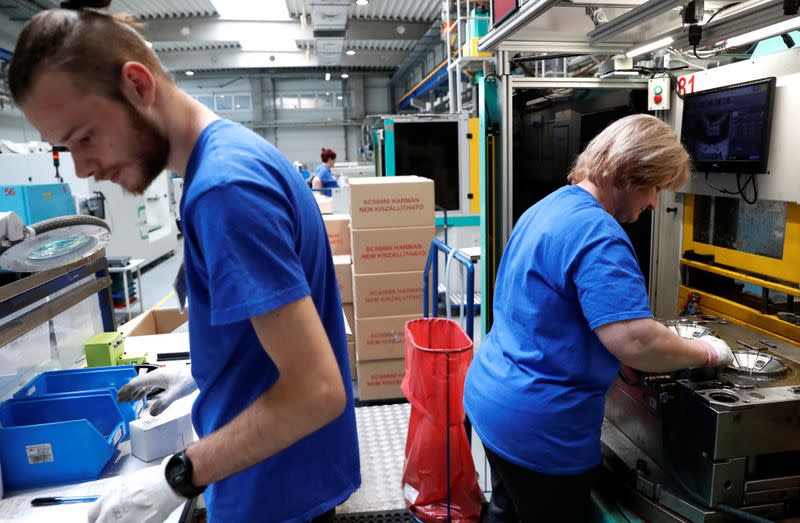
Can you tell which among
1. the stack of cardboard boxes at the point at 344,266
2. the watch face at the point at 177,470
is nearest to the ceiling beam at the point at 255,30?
the stack of cardboard boxes at the point at 344,266

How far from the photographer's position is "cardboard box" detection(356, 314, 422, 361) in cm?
333

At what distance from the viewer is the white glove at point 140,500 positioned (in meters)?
0.83

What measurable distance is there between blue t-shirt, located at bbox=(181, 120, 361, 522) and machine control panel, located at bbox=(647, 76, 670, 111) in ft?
6.90

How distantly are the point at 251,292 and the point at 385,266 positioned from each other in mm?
2628

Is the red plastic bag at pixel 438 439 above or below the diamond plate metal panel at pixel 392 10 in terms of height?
below

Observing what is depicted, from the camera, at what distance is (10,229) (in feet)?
4.69

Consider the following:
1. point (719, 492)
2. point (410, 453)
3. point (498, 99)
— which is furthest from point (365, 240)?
point (719, 492)

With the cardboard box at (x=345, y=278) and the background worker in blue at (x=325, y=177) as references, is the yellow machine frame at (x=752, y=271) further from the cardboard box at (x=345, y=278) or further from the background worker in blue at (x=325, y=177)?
the background worker in blue at (x=325, y=177)

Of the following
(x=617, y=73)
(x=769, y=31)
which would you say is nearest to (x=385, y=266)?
(x=617, y=73)

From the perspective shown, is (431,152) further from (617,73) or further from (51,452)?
(51,452)

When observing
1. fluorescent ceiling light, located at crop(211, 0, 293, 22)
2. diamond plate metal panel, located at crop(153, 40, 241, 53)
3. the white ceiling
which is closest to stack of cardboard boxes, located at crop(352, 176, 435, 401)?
the white ceiling

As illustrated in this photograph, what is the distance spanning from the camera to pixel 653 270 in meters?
→ 2.70

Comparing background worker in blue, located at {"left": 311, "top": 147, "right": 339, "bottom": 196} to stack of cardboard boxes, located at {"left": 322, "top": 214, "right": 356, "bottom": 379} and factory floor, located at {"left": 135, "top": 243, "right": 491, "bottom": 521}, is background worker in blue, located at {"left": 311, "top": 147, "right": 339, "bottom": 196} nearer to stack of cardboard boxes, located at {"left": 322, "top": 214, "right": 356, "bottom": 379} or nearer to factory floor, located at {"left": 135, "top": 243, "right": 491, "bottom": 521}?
stack of cardboard boxes, located at {"left": 322, "top": 214, "right": 356, "bottom": 379}

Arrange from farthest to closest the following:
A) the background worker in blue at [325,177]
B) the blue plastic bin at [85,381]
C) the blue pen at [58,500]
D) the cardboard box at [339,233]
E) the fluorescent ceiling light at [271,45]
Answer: the fluorescent ceiling light at [271,45] < the background worker in blue at [325,177] < the cardboard box at [339,233] < the blue plastic bin at [85,381] < the blue pen at [58,500]
